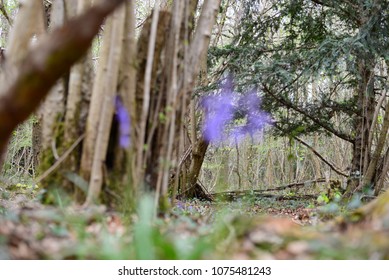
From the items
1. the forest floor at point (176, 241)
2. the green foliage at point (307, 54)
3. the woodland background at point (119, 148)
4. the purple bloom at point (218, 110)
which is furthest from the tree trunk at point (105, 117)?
the purple bloom at point (218, 110)

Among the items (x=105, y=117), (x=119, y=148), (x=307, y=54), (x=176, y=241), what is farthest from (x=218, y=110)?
(x=176, y=241)

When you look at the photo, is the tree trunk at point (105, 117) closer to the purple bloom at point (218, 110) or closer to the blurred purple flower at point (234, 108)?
the blurred purple flower at point (234, 108)

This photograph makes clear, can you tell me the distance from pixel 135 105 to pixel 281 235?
141 cm

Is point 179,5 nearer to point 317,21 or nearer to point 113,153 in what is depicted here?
point 113,153

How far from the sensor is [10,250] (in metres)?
1.98

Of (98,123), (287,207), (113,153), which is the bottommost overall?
(287,207)

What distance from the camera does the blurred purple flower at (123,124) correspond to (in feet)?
9.73

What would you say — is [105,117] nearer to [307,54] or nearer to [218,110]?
[307,54]

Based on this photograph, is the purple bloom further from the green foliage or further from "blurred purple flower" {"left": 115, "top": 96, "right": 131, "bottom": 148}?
"blurred purple flower" {"left": 115, "top": 96, "right": 131, "bottom": 148}

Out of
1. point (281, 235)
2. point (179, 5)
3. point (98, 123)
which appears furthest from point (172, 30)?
point (281, 235)

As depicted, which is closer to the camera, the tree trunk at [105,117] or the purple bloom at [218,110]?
the tree trunk at [105,117]
